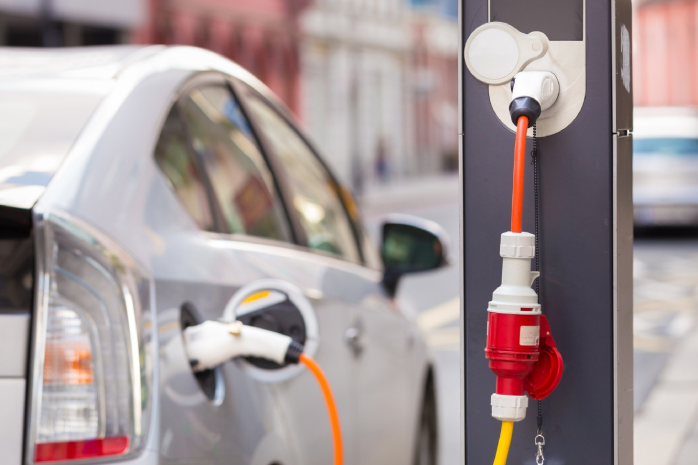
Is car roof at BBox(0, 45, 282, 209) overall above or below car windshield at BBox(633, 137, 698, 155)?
below

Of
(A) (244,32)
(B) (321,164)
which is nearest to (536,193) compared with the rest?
(B) (321,164)

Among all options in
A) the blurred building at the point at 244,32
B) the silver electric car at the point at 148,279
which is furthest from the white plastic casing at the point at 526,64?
the blurred building at the point at 244,32

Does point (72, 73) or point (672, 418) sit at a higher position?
A: point (72, 73)

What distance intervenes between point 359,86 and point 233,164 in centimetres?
3527

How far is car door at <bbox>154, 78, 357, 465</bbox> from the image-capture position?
2.03 meters

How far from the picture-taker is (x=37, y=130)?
1.97m

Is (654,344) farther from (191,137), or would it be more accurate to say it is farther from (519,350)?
(519,350)

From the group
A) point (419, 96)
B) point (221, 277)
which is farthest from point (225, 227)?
point (419, 96)

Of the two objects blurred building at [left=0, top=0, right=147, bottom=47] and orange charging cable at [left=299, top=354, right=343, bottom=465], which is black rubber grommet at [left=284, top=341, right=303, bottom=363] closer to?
orange charging cable at [left=299, top=354, right=343, bottom=465]

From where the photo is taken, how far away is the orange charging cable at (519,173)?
60.7 inches

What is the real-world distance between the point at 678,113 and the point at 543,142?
15.9m

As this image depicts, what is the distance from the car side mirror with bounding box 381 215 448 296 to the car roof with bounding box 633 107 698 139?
517 inches

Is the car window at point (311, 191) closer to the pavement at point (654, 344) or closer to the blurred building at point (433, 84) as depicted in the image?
the pavement at point (654, 344)

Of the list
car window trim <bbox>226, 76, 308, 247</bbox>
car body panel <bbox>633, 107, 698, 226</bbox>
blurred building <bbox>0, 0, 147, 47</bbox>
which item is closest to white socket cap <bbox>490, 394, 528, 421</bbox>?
car window trim <bbox>226, 76, 308, 247</bbox>
